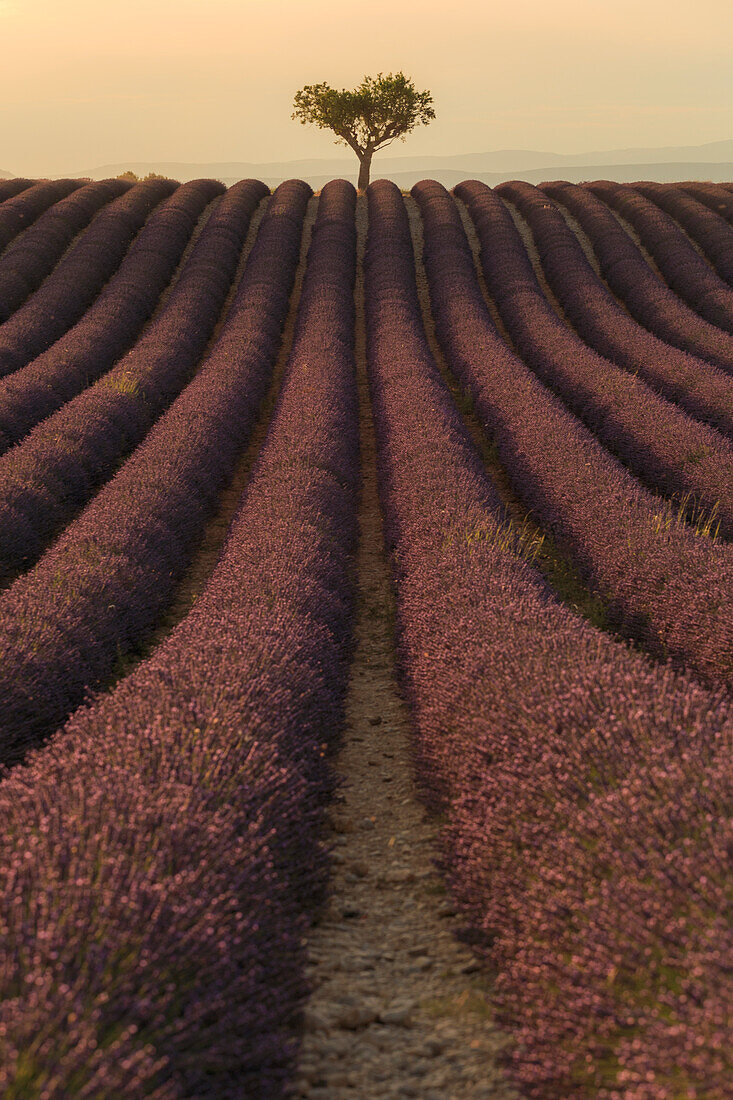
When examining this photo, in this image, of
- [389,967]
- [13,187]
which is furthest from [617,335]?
[13,187]

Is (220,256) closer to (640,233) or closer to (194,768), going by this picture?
(640,233)

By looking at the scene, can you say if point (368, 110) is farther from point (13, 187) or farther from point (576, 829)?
point (576, 829)

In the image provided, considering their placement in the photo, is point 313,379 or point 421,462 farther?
point 313,379

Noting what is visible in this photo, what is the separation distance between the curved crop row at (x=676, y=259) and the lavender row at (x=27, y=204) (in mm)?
15505

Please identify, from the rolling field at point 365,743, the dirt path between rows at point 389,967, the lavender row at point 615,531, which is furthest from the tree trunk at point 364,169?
the dirt path between rows at point 389,967

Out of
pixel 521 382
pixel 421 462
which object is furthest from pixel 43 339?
pixel 421 462

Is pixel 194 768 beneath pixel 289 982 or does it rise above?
above

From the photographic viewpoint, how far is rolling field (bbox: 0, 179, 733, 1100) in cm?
203

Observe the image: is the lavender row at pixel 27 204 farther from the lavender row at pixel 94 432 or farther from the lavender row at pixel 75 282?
the lavender row at pixel 94 432

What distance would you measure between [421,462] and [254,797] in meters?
5.10

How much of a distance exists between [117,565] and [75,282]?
1317 centimetres

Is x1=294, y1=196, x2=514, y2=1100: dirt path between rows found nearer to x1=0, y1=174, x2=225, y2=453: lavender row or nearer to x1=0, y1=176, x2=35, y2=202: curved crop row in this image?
x1=0, y1=174, x2=225, y2=453: lavender row

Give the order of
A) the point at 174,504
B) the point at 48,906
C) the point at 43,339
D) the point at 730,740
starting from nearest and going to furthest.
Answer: the point at 48,906
the point at 730,740
the point at 174,504
the point at 43,339

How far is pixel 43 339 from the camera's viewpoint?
13.9 m
